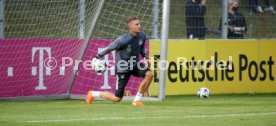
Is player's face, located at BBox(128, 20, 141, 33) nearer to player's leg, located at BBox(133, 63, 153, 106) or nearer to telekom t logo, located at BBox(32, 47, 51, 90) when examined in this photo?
player's leg, located at BBox(133, 63, 153, 106)

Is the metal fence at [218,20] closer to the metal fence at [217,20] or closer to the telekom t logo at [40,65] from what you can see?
the metal fence at [217,20]

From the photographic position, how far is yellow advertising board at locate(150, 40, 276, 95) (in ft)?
69.3

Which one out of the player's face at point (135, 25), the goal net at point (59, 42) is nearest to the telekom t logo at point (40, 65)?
the goal net at point (59, 42)

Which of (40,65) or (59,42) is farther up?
(59,42)

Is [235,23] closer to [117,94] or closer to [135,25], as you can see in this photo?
[135,25]

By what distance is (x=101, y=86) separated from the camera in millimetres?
20250

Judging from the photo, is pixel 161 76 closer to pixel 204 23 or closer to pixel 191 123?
pixel 204 23

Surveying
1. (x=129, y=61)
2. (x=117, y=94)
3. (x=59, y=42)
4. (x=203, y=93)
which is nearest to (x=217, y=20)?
(x=203, y=93)

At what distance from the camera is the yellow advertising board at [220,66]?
21125 millimetres

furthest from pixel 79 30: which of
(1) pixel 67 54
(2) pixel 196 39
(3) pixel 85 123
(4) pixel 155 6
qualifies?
(3) pixel 85 123

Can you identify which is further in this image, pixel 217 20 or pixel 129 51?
pixel 217 20

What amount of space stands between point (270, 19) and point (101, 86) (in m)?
5.52

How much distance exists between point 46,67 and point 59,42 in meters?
0.65

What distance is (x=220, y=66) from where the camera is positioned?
2181 centimetres
